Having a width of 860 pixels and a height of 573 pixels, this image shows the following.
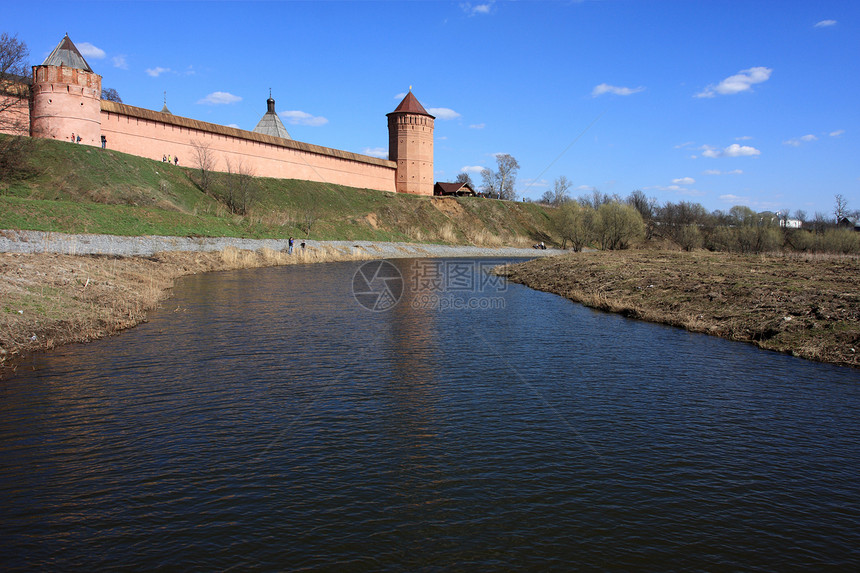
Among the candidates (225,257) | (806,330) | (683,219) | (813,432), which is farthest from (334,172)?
(813,432)

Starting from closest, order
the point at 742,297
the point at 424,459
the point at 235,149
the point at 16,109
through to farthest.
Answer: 1. the point at 424,459
2. the point at 742,297
3. the point at 16,109
4. the point at 235,149

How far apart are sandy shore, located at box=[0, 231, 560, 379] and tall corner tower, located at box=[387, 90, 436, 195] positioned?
3766 cm

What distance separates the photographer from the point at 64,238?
23422mm

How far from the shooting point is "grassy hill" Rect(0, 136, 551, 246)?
2776 centimetres

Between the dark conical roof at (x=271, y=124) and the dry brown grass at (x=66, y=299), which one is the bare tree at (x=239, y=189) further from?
the dry brown grass at (x=66, y=299)

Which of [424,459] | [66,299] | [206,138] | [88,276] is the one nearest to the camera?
[424,459]

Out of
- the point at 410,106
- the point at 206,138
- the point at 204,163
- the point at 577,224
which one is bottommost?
the point at 577,224

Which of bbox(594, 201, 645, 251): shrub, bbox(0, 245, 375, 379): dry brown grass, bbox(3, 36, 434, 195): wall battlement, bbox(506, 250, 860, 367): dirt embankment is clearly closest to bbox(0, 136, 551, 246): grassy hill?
bbox(3, 36, 434, 195): wall battlement

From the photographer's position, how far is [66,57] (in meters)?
40.1

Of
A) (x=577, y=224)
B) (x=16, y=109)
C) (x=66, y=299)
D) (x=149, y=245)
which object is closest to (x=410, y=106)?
(x=577, y=224)

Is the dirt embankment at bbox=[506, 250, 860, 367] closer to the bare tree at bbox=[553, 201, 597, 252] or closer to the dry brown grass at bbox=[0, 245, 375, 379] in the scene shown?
the dry brown grass at bbox=[0, 245, 375, 379]

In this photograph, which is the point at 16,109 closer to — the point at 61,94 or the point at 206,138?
the point at 61,94

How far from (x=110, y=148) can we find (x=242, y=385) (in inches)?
1681

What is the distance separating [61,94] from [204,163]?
1234 centimetres
